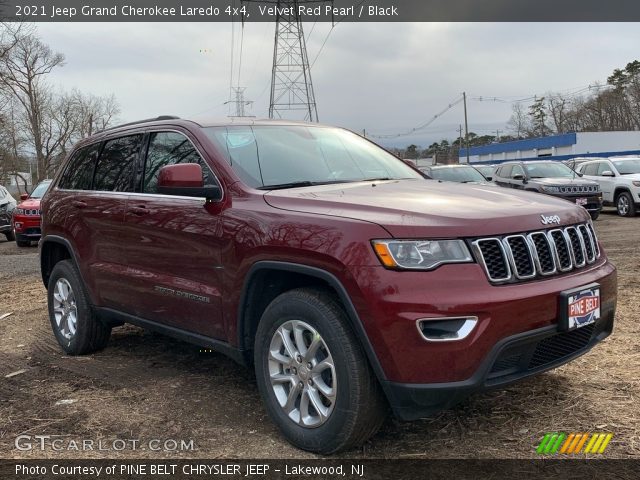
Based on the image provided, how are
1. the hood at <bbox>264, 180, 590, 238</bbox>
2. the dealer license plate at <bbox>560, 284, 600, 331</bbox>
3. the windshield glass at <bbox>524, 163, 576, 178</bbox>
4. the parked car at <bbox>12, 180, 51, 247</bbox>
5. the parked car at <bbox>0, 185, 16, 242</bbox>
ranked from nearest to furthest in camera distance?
the hood at <bbox>264, 180, 590, 238</bbox> < the dealer license plate at <bbox>560, 284, 600, 331</bbox> < the parked car at <bbox>12, 180, 51, 247</bbox> < the windshield glass at <bbox>524, 163, 576, 178</bbox> < the parked car at <bbox>0, 185, 16, 242</bbox>

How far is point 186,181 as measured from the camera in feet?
11.6

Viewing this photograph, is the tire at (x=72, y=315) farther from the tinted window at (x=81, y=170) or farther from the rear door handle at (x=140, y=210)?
the rear door handle at (x=140, y=210)

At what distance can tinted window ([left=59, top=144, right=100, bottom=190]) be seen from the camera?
17.1 feet

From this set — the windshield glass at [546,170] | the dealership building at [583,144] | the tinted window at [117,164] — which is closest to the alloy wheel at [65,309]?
the tinted window at [117,164]

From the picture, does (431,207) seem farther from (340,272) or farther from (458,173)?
(458,173)

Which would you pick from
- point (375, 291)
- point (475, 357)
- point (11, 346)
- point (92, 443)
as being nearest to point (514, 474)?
point (475, 357)

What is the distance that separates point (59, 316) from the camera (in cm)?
539

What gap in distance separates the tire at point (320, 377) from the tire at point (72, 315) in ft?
7.47

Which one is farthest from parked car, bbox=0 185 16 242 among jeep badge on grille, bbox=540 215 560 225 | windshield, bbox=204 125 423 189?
jeep badge on grille, bbox=540 215 560 225

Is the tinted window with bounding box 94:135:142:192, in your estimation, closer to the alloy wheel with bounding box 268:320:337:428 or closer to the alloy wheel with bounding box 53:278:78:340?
the alloy wheel with bounding box 53:278:78:340

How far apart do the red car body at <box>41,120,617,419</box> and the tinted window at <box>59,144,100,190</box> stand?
2.77 ft

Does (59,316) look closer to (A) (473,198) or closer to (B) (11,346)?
(B) (11,346)

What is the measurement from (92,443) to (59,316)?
2254 mm

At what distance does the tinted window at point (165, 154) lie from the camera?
4.05 metres
